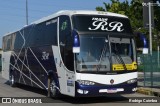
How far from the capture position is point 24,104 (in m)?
15.2

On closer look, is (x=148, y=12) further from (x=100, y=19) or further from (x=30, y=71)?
(x=100, y=19)

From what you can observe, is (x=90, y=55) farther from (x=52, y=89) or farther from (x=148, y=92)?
(x=148, y=92)

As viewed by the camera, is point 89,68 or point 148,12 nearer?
point 89,68

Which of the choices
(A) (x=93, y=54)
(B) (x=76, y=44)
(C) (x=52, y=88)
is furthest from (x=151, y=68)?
(B) (x=76, y=44)

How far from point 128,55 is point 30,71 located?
6943 mm

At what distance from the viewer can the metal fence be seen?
2127cm

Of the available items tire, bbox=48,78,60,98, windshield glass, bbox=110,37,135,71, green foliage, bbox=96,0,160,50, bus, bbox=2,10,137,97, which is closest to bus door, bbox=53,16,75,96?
bus, bbox=2,10,137,97

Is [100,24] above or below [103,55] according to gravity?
above

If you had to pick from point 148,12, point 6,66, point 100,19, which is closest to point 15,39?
point 6,66

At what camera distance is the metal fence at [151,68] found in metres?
21.3

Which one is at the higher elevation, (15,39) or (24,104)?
(15,39)

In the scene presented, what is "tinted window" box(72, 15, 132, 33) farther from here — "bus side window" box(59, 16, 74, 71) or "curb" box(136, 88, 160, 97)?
"curb" box(136, 88, 160, 97)

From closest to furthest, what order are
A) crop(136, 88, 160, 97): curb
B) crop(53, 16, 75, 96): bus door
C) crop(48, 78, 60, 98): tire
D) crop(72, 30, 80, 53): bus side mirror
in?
crop(72, 30, 80, 53): bus side mirror < crop(53, 16, 75, 96): bus door < crop(48, 78, 60, 98): tire < crop(136, 88, 160, 97): curb

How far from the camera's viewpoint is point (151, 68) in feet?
71.4
